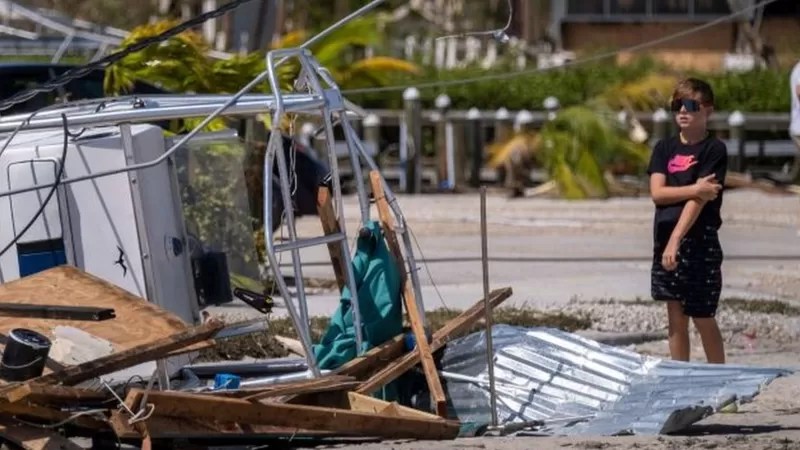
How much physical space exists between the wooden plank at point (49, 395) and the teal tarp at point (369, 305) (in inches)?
59.3

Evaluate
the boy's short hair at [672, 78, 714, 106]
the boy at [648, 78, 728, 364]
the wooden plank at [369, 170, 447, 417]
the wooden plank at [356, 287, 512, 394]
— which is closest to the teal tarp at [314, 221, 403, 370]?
the wooden plank at [369, 170, 447, 417]

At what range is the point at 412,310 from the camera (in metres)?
8.00

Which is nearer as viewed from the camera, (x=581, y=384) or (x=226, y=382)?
(x=226, y=382)

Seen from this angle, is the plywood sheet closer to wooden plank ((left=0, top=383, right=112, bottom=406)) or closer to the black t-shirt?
wooden plank ((left=0, top=383, right=112, bottom=406))

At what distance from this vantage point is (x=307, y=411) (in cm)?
727

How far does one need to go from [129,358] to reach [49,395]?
372mm

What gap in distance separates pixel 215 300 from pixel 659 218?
2.41m

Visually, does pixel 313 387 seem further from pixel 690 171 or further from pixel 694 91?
pixel 694 91

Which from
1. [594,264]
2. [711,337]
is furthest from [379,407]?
[594,264]

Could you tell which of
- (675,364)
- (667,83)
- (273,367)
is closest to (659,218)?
(675,364)

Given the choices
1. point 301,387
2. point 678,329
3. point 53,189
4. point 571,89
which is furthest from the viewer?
point 571,89

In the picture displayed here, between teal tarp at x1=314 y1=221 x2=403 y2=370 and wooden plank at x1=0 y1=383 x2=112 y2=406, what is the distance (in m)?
1.51

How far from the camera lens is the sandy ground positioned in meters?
7.91

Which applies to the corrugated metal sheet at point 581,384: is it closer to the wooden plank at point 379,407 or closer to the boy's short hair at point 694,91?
the wooden plank at point 379,407
